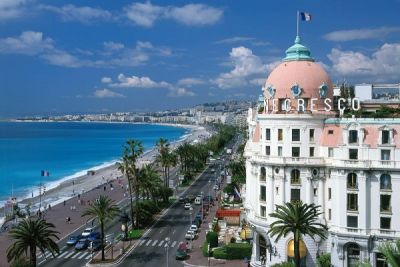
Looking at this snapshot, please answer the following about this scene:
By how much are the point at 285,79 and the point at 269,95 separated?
289cm

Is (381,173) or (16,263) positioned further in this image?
(381,173)

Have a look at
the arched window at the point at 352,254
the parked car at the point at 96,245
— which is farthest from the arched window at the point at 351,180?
the parked car at the point at 96,245

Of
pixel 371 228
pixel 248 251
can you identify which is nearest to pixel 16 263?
pixel 248 251

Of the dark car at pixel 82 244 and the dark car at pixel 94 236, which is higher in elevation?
the dark car at pixel 94 236

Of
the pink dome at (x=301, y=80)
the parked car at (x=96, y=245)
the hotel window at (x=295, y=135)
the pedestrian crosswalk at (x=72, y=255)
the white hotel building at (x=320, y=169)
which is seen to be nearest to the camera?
the white hotel building at (x=320, y=169)

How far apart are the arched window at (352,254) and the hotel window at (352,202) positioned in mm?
4083

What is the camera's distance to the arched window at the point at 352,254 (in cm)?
5558

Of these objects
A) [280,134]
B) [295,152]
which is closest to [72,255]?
[280,134]

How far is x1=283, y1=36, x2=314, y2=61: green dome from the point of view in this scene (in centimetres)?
6288

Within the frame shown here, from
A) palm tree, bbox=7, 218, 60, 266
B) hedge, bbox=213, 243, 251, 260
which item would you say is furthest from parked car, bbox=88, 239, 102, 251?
palm tree, bbox=7, 218, 60, 266

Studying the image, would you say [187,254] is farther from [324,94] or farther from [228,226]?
[324,94]

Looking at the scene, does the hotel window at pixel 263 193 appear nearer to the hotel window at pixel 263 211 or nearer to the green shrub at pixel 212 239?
the hotel window at pixel 263 211

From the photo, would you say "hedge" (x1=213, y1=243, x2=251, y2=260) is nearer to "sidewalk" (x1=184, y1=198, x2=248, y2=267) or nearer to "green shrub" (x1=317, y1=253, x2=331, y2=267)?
"sidewalk" (x1=184, y1=198, x2=248, y2=267)

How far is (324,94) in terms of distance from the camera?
61.1 metres
